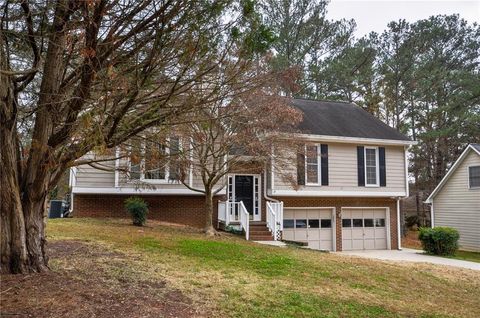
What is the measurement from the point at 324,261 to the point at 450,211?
14.9m

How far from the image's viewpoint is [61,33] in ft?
14.9

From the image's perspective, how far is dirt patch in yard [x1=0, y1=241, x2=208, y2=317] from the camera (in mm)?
4246

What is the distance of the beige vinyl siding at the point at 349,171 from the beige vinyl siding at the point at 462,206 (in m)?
4.13

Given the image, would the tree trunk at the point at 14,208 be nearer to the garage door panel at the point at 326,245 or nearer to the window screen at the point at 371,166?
the garage door panel at the point at 326,245

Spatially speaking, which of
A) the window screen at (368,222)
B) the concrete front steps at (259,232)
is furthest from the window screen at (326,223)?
the concrete front steps at (259,232)

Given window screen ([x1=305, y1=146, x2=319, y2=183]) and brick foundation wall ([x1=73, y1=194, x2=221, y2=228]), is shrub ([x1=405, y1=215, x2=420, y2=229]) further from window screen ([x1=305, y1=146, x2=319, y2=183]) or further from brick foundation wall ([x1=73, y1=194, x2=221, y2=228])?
brick foundation wall ([x1=73, y1=194, x2=221, y2=228])

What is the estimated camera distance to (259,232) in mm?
15703

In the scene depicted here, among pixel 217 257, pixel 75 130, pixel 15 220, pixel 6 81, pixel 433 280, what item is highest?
pixel 6 81

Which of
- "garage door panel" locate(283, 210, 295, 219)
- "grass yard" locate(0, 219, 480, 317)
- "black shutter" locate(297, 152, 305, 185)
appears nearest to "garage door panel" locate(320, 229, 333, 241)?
"garage door panel" locate(283, 210, 295, 219)

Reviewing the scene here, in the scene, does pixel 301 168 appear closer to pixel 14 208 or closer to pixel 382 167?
pixel 382 167

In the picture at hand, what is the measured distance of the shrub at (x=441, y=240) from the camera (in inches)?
639

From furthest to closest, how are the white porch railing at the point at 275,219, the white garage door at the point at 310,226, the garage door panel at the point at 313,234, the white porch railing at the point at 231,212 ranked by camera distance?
the garage door panel at the point at 313,234 < the white garage door at the point at 310,226 < the white porch railing at the point at 231,212 < the white porch railing at the point at 275,219

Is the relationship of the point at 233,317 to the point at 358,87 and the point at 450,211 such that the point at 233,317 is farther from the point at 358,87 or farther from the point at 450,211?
the point at 358,87

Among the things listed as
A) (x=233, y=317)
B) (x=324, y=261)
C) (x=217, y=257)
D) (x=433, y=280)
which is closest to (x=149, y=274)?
(x=233, y=317)
